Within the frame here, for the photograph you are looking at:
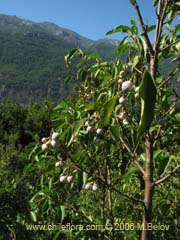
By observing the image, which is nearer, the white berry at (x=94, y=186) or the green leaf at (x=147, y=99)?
the green leaf at (x=147, y=99)

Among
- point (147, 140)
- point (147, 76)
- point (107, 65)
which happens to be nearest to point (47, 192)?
point (147, 140)

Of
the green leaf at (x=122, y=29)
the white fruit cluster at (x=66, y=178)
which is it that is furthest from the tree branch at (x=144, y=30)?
the white fruit cluster at (x=66, y=178)

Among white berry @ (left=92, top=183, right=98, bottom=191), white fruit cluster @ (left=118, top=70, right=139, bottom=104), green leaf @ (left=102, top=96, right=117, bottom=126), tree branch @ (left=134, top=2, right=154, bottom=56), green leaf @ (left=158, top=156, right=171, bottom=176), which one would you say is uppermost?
tree branch @ (left=134, top=2, right=154, bottom=56)

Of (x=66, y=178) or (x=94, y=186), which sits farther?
(x=94, y=186)

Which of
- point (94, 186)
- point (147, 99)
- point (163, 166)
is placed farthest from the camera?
point (94, 186)

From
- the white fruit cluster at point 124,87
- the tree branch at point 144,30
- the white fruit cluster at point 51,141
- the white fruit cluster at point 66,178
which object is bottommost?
the white fruit cluster at point 66,178

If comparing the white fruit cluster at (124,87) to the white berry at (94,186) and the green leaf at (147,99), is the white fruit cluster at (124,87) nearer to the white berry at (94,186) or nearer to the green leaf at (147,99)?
the green leaf at (147,99)

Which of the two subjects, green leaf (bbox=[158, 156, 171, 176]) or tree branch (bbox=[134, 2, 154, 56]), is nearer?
green leaf (bbox=[158, 156, 171, 176])

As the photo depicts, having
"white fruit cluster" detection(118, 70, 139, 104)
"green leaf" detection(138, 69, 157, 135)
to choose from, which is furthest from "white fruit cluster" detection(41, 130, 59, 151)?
"green leaf" detection(138, 69, 157, 135)

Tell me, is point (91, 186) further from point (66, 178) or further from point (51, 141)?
point (51, 141)

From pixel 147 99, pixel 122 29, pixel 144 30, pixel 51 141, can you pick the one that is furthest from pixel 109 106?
pixel 122 29

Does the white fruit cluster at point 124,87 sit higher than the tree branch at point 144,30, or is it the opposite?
the tree branch at point 144,30

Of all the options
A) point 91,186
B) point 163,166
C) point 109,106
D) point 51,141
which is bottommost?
point 91,186

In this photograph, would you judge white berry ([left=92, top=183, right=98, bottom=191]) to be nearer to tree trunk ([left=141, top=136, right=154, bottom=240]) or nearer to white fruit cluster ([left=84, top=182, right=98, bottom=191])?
white fruit cluster ([left=84, top=182, right=98, bottom=191])
